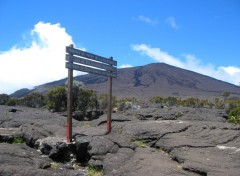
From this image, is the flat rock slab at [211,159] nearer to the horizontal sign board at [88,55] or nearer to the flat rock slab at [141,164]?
the flat rock slab at [141,164]

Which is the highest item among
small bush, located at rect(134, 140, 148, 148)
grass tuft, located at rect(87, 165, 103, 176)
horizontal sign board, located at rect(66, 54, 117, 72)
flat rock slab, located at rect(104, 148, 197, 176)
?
horizontal sign board, located at rect(66, 54, 117, 72)

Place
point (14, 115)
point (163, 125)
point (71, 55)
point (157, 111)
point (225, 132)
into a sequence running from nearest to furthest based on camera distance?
point (71, 55)
point (225, 132)
point (163, 125)
point (14, 115)
point (157, 111)

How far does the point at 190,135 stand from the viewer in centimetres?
1598

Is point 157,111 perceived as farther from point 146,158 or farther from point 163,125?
point 146,158

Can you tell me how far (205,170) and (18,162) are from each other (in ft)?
16.9

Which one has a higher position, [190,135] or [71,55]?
[71,55]

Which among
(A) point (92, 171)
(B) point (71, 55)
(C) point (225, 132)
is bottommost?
(A) point (92, 171)

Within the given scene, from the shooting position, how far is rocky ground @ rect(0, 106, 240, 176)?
1129cm

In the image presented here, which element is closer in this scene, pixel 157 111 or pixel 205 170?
pixel 205 170

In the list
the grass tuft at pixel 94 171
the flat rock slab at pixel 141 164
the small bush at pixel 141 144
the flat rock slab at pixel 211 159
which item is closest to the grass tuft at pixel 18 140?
the grass tuft at pixel 94 171

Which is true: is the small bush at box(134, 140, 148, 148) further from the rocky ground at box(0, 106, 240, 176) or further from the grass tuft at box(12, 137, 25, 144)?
the grass tuft at box(12, 137, 25, 144)

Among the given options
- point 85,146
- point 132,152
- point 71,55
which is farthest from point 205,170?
point 71,55

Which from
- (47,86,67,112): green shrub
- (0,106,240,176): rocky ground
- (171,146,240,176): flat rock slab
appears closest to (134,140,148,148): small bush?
(0,106,240,176): rocky ground

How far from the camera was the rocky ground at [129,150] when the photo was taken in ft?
37.0
